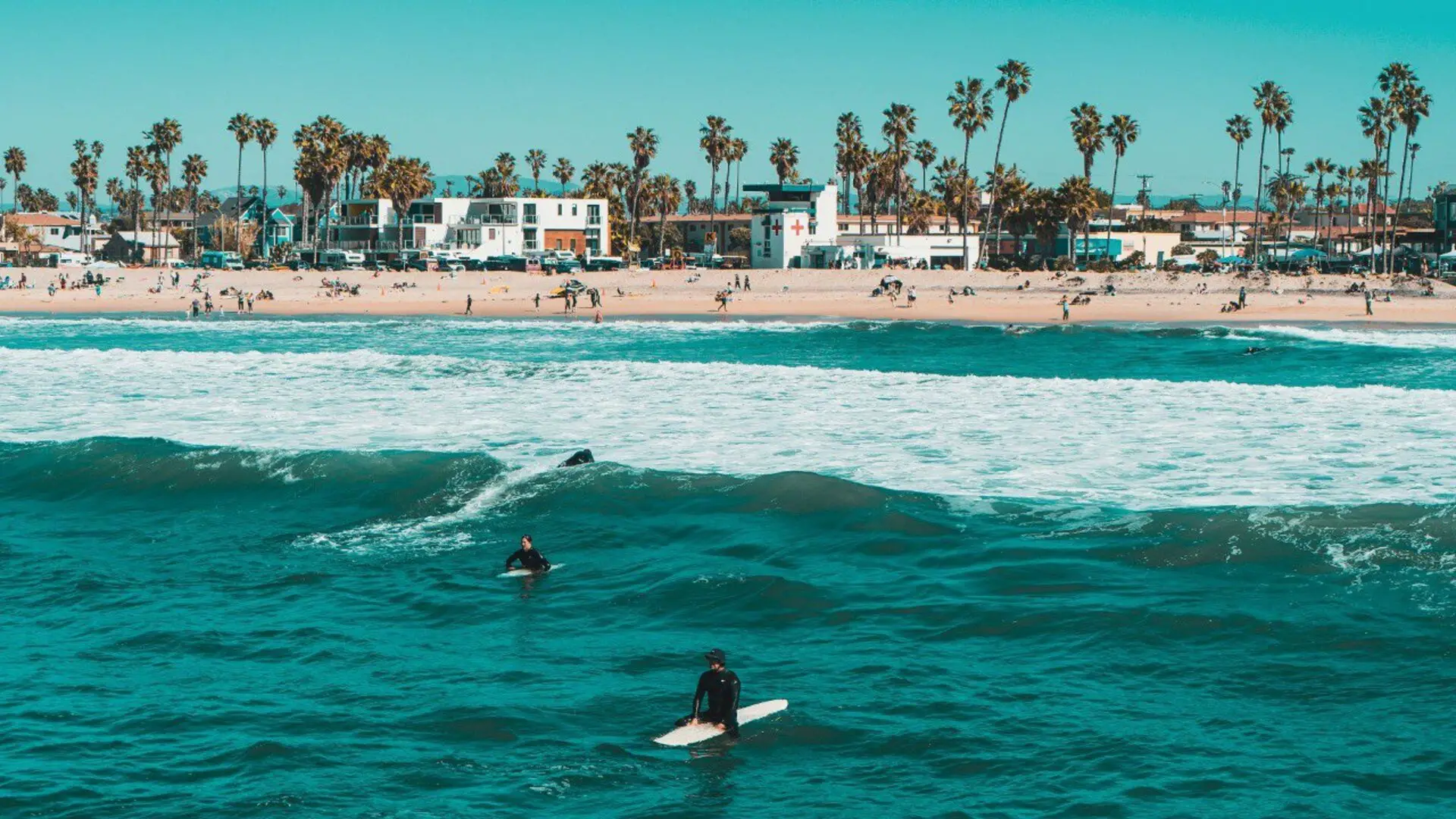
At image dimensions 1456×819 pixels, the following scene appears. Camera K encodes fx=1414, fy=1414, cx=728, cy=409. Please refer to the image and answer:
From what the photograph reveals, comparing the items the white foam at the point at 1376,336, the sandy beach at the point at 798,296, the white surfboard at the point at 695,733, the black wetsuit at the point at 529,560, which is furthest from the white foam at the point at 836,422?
the sandy beach at the point at 798,296

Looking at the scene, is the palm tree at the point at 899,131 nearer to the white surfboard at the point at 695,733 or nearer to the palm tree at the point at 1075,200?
the palm tree at the point at 1075,200

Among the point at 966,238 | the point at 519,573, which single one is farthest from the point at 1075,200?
the point at 519,573

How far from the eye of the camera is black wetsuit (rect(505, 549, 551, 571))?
19.1 meters

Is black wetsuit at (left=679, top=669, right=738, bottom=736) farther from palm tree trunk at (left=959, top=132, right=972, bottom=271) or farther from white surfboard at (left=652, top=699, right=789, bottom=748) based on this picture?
palm tree trunk at (left=959, top=132, right=972, bottom=271)

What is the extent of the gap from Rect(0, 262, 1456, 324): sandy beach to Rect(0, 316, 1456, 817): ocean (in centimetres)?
4191

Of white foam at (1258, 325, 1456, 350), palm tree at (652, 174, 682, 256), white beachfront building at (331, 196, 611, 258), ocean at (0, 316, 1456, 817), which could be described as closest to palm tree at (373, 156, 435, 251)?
white beachfront building at (331, 196, 611, 258)

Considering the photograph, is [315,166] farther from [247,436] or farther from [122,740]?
[122,740]

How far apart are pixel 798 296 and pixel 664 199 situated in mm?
49000

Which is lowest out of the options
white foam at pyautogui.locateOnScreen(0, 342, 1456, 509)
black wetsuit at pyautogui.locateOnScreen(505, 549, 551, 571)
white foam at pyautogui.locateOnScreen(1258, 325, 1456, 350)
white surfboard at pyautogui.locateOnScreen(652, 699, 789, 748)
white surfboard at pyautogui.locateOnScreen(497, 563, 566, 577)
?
white surfboard at pyautogui.locateOnScreen(652, 699, 789, 748)

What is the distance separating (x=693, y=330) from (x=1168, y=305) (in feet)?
91.5

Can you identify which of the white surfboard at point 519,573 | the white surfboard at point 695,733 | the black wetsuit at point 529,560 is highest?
the black wetsuit at point 529,560

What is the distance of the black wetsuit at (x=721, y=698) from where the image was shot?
44.1ft

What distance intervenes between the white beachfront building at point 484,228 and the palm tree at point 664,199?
7.50 meters

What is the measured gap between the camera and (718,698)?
13.4 metres
